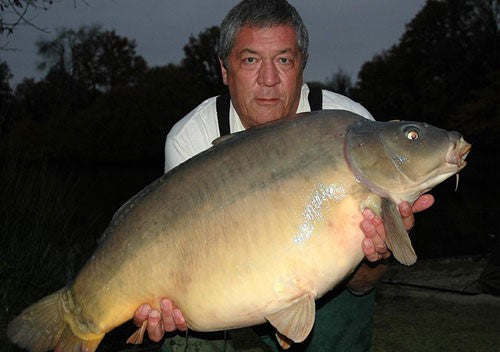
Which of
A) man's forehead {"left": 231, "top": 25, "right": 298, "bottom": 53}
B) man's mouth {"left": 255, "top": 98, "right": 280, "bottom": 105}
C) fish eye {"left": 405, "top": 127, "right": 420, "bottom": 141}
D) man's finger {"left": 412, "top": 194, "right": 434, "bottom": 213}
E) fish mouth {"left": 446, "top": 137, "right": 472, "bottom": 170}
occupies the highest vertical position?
man's forehead {"left": 231, "top": 25, "right": 298, "bottom": 53}

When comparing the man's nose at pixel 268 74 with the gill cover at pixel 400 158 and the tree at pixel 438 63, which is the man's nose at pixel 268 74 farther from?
the tree at pixel 438 63

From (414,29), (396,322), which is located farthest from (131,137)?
(396,322)

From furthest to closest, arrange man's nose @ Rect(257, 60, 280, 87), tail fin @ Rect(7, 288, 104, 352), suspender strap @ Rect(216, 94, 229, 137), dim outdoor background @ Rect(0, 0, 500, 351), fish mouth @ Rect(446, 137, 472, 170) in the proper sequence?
1. dim outdoor background @ Rect(0, 0, 500, 351)
2. suspender strap @ Rect(216, 94, 229, 137)
3. man's nose @ Rect(257, 60, 280, 87)
4. tail fin @ Rect(7, 288, 104, 352)
5. fish mouth @ Rect(446, 137, 472, 170)

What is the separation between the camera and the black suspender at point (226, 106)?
2.73 meters

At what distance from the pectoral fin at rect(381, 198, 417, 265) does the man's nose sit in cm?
83

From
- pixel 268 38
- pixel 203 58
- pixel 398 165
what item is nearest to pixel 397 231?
pixel 398 165

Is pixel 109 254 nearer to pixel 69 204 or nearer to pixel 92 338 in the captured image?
pixel 92 338

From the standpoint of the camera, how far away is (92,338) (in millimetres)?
2057

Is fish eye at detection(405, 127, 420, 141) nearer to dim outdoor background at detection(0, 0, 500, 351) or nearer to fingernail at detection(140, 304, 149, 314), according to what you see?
fingernail at detection(140, 304, 149, 314)

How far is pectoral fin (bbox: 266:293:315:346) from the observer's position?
1.91 metres

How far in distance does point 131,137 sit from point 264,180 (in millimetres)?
43210

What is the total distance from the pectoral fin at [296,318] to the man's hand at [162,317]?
1.16 feet

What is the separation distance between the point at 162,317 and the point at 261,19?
50.5 inches

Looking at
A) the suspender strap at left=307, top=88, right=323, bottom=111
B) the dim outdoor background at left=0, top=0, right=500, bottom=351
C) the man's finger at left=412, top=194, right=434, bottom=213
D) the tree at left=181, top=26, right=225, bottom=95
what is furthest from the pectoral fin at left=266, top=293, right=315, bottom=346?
the tree at left=181, top=26, right=225, bottom=95
